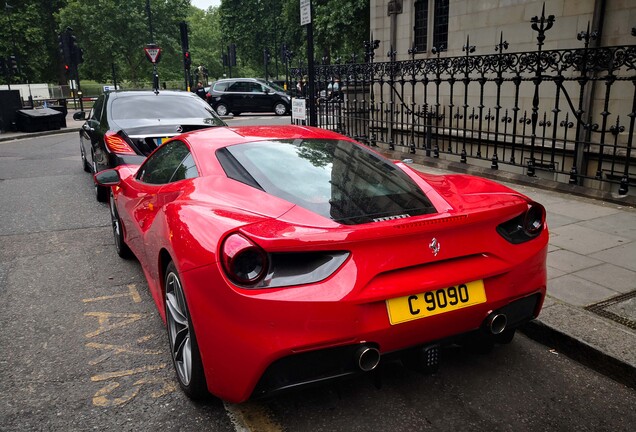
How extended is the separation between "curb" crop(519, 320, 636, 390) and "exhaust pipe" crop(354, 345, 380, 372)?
1573 mm

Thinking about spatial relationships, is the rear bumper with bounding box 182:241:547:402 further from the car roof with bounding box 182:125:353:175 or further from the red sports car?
the car roof with bounding box 182:125:353:175

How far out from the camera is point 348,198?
9.00 feet

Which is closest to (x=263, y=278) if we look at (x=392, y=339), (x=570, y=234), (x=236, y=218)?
(x=236, y=218)

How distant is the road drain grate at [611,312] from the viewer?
336cm

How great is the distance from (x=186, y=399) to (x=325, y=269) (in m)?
1.20

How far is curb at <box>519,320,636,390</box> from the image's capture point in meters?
2.91

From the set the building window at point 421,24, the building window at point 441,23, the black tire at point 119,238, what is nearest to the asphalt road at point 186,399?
the black tire at point 119,238

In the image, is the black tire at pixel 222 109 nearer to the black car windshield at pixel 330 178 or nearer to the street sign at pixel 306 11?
the street sign at pixel 306 11

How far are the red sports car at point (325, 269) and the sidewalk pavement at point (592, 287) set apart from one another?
1.97 feet

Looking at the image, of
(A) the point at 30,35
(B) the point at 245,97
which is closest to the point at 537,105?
(B) the point at 245,97

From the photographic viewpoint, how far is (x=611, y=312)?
11.5ft

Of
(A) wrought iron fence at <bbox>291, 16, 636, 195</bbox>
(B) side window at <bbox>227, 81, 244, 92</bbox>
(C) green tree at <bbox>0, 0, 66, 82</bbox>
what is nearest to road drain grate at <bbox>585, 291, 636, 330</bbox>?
(A) wrought iron fence at <bbox>291, 16, 636, 195</bbox>

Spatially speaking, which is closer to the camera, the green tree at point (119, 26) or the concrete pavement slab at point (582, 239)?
the concrete pavement slab at point (582, 239)

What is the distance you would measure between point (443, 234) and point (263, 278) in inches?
34.2
